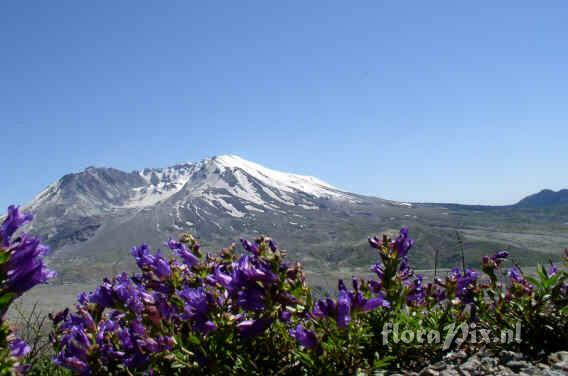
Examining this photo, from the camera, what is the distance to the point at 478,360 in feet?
11.0

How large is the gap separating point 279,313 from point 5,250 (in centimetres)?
170

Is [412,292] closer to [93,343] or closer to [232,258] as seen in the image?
[232,258]

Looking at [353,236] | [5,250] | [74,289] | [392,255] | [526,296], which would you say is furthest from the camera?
[353,236]

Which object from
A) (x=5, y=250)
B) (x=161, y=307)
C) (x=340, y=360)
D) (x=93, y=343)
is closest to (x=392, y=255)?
(x=340, y=360)

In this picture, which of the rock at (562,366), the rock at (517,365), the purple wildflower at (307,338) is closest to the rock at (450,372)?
the rock at (517,365)

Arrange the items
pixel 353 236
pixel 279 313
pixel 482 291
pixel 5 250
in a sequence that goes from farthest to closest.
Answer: pixel 353 236
pixel 482 291
pixel 279 313
pixel 5 250

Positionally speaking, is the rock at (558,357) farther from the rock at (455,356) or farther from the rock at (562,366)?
the rock at (455,356)

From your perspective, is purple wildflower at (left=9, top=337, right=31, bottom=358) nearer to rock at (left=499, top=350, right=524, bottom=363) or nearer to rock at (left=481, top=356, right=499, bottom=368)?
rock at (left=481, top=356, right=499, bottom=368)

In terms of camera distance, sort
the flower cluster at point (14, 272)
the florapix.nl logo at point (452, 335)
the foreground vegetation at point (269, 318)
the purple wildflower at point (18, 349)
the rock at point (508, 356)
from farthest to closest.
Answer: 1. the florapix.nl logo at point (452, 335)
2. the rock at point (508, 356)
3. the foreground vegetation at point (269, 318)
4. the purple wildflower at point (18, 349)
5. the flower cluster at point (14, 272)

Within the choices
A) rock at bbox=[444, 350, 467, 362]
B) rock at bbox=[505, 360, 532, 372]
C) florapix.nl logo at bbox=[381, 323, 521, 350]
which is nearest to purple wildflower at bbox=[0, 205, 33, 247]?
florapix.nl logo at bbox=[381, 323, 521, 350]

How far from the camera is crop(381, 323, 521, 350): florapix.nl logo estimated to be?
3.47 m

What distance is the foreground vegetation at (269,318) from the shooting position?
300 centimetres

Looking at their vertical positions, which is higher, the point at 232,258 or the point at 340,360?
the point at 232,258

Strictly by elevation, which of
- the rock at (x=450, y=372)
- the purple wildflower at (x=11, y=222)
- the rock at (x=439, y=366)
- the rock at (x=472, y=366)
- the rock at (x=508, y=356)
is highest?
the purple wildflower at (x=11, y=222)
